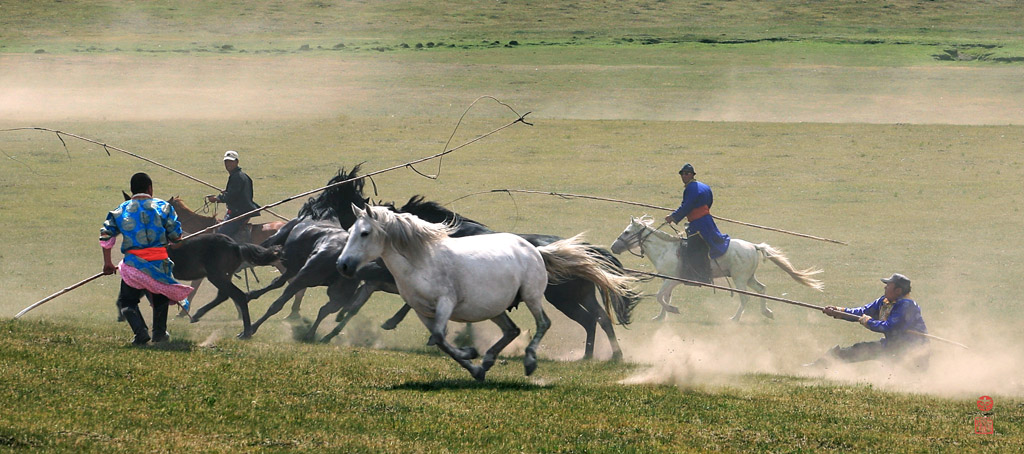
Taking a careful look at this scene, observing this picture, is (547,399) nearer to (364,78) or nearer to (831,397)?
(831,397)

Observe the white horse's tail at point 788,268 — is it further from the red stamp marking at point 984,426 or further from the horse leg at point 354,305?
the red stamp marking at point 984,426

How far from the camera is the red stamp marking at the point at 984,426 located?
8855mm

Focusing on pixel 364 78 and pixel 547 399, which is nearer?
pixel 547 399

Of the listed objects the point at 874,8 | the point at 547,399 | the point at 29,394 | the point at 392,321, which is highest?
the point at 29,394

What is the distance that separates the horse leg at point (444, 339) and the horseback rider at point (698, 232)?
6.13 metres

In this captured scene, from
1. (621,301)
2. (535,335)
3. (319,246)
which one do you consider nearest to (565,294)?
(621,301)

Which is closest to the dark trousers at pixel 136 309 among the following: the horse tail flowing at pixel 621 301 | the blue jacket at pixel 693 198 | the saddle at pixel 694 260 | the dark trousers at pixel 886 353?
the horse tail flowing at pixel 621 301

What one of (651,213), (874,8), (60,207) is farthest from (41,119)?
(874,8)

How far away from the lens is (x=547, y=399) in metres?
9.27

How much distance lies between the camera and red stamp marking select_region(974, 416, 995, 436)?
8.86 m

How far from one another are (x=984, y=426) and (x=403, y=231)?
15.5 ft

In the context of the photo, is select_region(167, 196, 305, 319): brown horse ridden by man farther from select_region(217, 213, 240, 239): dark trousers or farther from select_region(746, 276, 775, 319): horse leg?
select_region(746, 276, 775, 319): horse leg

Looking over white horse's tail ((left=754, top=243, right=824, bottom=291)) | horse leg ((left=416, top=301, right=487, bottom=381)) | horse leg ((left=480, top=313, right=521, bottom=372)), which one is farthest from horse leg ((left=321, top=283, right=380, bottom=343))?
white horse's tail ((left=754, top=243, right=824, bottom=291))

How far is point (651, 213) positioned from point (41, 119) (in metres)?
21.5
